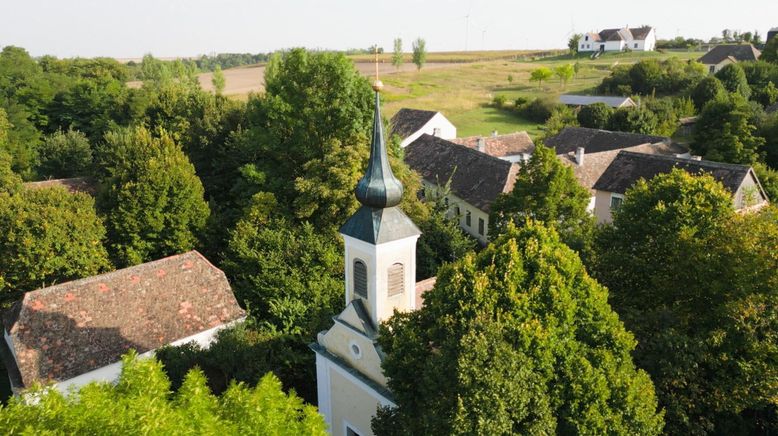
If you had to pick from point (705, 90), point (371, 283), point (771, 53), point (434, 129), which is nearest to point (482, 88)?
point (705, 90)

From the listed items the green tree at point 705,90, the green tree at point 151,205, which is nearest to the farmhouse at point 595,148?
the green tree at point 151,205

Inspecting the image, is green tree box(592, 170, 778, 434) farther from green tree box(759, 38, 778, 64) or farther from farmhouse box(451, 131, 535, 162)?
green tree box(759, 38, 778, 64)

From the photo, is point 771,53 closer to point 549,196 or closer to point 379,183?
point 549,196

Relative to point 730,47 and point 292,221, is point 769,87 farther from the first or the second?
point 292,221

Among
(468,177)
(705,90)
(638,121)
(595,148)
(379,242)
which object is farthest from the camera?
(705,90)

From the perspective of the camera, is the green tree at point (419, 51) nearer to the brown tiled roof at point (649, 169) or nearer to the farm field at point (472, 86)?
the farm field at point (472, 86)

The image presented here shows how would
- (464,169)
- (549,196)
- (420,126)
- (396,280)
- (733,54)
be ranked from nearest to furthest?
(396,280) < (549,196) < (464,169) < (420,126) < (733,54)
